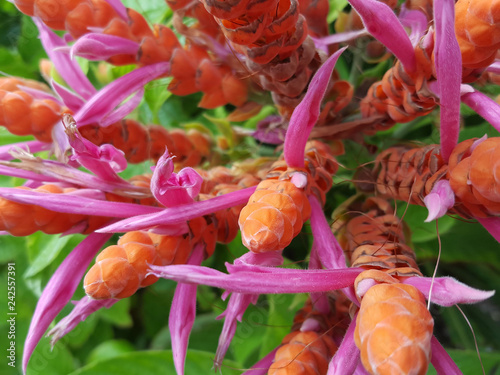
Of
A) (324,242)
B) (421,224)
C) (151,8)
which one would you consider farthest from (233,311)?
(151,8)

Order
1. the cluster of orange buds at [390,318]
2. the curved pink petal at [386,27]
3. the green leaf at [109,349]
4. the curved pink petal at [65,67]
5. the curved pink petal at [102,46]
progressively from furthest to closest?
the green leaf at [109,349] < the curved pink petal at [65,67] < the curved pink petal at [102,46] < the curved pink petal at [386,27] < the cluster of orange buds at [390,318]

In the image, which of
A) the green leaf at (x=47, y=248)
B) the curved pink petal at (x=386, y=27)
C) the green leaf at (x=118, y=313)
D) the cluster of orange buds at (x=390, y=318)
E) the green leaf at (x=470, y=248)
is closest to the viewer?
the cluster of orange buds at (x=390, y=318)

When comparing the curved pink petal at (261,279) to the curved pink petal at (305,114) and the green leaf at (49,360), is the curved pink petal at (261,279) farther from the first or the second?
the green leaf at (49,360)

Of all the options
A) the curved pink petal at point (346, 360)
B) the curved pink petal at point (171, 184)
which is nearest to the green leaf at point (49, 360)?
the curved pink petal at point (171, 184)

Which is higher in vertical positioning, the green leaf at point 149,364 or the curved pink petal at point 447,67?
the curved pink petal at point 447,67

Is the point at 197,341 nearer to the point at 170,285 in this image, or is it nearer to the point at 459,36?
the point at 170,285

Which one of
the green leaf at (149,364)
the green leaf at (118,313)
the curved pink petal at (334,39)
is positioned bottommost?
the green leaf at (118,313)

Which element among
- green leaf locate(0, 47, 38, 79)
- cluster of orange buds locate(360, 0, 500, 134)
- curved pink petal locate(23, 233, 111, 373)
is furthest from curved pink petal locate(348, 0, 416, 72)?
green leaf locate(0, 47, 38, 79)

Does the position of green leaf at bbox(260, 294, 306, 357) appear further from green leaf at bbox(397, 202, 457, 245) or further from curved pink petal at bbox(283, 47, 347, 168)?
curved pink petal at bbox(283, 47, 347, 168)
